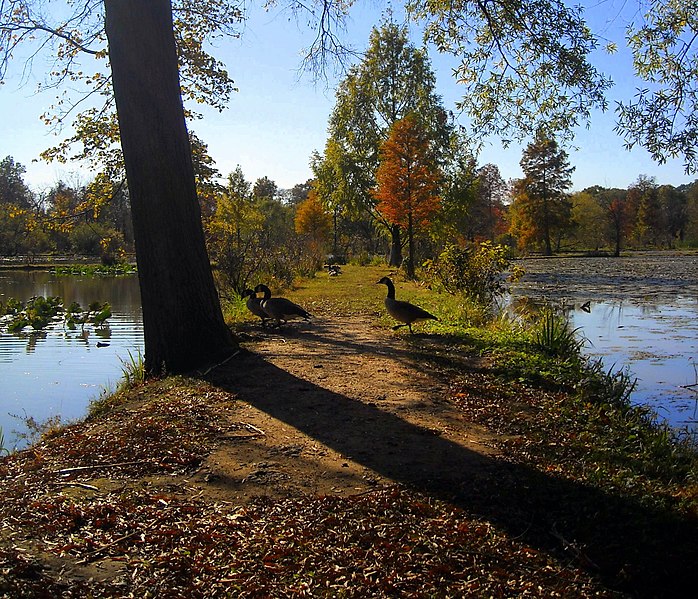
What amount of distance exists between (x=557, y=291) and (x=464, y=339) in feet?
56.1

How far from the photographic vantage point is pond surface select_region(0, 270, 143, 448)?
8711mm

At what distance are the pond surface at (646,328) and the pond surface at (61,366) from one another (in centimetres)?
813

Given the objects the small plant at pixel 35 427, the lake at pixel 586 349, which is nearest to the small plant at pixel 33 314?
the lake at pixel 586 349

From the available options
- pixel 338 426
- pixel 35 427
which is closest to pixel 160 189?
pixel 35 427

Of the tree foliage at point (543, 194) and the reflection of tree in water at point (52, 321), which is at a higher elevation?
the tree foliage at point (543, 194)

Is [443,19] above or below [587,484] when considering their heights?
above

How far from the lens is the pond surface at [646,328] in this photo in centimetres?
A: 926

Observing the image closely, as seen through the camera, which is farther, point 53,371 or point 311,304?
point 311,304

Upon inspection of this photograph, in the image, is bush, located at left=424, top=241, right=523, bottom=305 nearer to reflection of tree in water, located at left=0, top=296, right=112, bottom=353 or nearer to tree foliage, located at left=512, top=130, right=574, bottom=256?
reflection of tree in water, located at left=0, top=296, right=112, bottom=353

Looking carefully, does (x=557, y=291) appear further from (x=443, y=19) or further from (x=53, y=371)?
(x=53, y=371)

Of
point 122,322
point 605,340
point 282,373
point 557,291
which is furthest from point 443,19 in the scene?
point 557,291

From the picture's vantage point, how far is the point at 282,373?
7.80m

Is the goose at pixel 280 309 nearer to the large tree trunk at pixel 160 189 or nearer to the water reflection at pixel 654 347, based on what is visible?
the large tree trunk at pixel 160 189

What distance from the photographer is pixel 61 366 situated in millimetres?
11906
